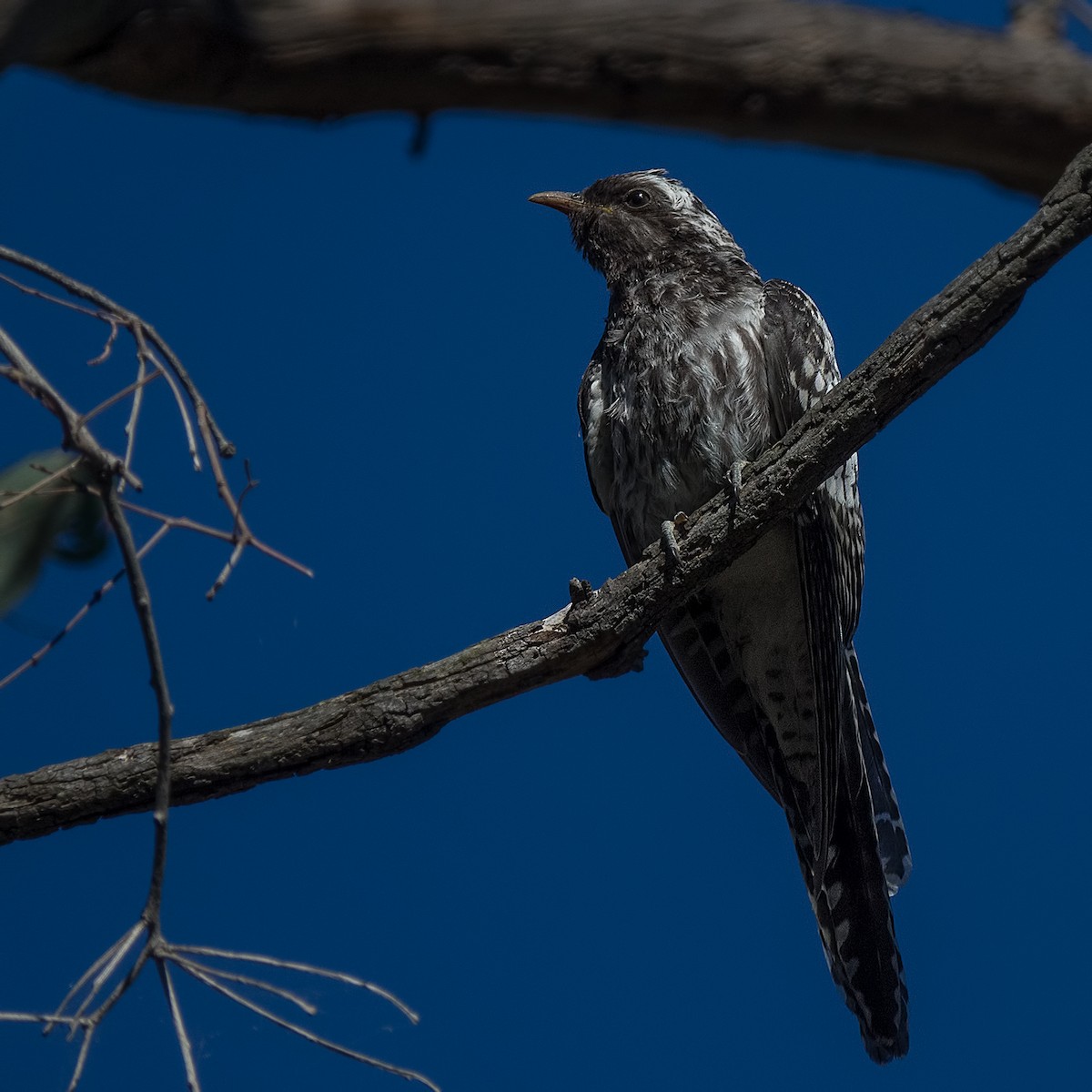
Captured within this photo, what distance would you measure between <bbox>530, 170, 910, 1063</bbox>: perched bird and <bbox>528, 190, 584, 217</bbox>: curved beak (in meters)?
0.64

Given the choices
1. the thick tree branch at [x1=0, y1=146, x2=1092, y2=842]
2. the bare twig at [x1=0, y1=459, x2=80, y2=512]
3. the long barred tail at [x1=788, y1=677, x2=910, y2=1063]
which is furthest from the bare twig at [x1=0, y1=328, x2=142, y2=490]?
the long barred tail at [x1=788, y1=677, x2=910, y2=1063]

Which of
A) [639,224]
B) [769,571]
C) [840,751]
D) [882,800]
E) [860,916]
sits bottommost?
[860,916]

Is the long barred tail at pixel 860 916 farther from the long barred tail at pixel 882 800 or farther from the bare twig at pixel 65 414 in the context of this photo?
the bare twig at pixel 65 414

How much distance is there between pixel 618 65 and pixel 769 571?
3.34m

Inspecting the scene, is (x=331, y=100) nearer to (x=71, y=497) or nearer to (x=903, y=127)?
(x=903, y=127)

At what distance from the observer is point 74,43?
1.51 m

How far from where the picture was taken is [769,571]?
476 cm

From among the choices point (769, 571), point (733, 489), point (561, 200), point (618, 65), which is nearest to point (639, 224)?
point (561, 200)

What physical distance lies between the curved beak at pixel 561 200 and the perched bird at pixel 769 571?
2.09 feet

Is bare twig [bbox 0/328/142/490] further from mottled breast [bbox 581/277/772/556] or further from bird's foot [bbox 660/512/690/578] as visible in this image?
mottled breast [bbox 581/277/772/556]

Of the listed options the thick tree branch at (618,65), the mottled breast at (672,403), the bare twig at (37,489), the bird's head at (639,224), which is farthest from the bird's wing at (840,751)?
the thick tree branch at (618,65)

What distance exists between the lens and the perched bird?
4574 millimetres

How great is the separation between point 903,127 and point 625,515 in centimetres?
333

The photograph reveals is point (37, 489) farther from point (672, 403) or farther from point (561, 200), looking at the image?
point (561, 200)
